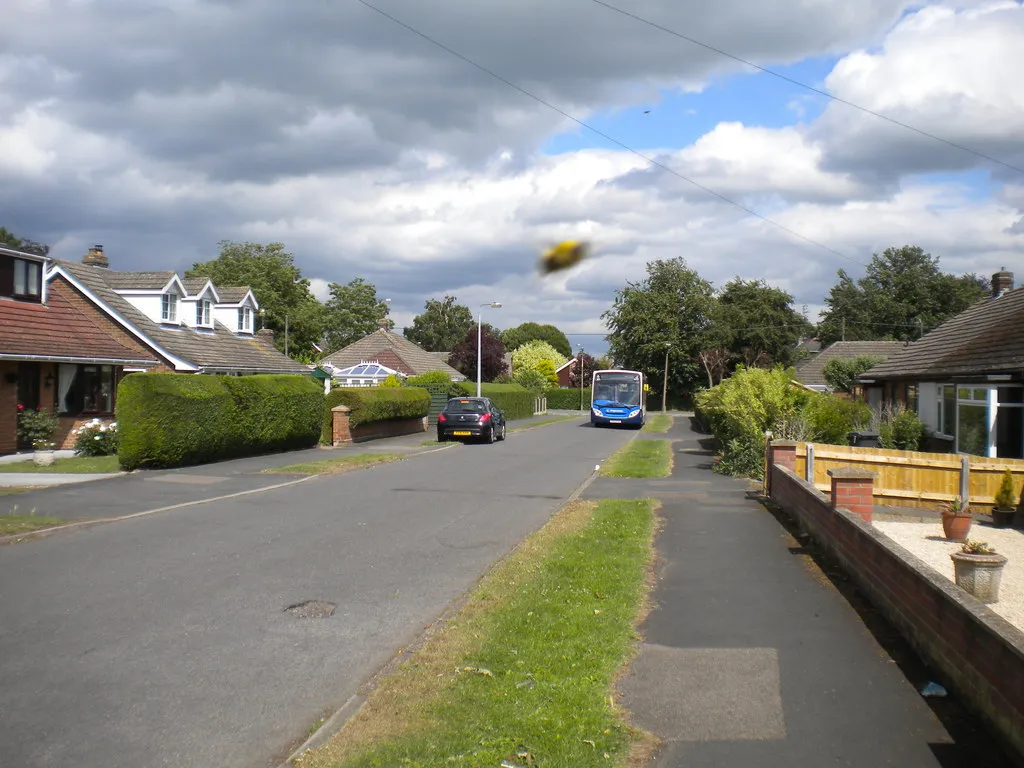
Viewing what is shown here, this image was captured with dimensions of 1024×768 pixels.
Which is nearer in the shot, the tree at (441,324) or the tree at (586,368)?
the tree at (586,368)

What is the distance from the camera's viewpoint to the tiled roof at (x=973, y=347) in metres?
19.6

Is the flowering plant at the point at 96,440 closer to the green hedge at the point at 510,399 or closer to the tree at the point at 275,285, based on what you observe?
the green hedge at the point at 510,399

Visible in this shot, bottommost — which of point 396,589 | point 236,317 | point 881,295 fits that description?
point 396,589

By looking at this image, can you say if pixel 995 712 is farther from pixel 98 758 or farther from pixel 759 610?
pixel 98 758

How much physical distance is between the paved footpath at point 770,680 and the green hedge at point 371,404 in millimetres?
20211

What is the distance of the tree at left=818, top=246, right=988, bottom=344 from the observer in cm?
8875

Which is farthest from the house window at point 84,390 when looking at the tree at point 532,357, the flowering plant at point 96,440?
the tree at point 532,357

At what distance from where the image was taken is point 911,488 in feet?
50.0

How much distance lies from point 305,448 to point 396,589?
1860cm

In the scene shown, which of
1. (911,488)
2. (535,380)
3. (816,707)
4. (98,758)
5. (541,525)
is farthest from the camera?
(535,380)

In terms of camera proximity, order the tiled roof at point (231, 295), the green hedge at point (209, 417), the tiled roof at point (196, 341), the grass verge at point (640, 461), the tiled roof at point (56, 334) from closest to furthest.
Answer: the green hedge at point (209, 417) → the grass verge at point (640, 461) → the tiled roof at point (56, 334) → the tiled roof at point (196, 341) → the tiled roof at point (231, 295)

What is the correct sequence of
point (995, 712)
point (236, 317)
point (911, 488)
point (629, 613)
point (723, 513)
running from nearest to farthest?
1. point (995, 712)
2. point (629, 613)
3. point (723, 513)
4. point (911, 488)
5. point (236, 317)

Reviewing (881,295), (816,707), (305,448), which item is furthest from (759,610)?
(881,295)

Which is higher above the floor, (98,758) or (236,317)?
(236,317)
